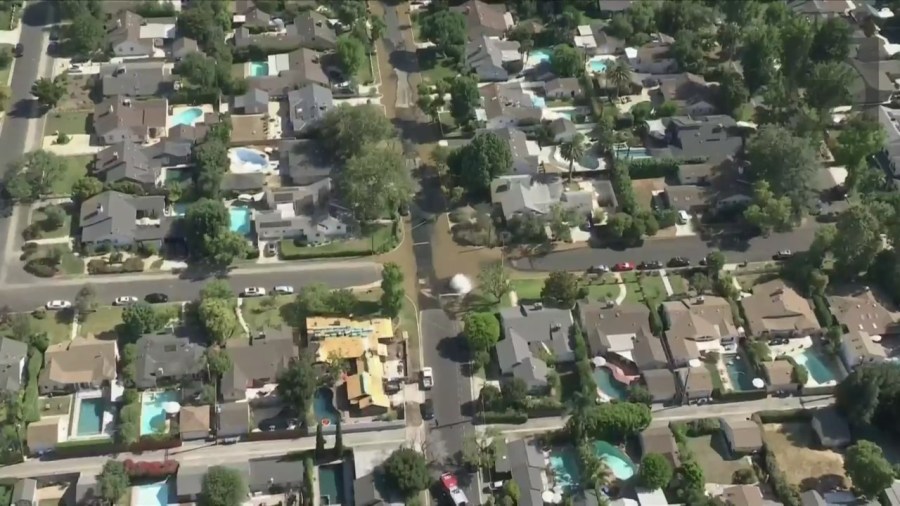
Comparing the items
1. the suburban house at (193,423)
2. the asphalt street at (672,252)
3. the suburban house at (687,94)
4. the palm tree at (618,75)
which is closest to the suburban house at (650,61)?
the suburban house at (687,94)

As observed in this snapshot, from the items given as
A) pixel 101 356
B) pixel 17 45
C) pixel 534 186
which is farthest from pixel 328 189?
pixel 17 45

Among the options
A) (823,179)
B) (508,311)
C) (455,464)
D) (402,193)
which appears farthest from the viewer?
(823,179)

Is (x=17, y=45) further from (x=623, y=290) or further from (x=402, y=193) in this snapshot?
(x=623, y=290)

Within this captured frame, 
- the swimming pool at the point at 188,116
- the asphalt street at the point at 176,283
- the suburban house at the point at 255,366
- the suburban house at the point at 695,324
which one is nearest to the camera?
the suburban house at the point at 255,366

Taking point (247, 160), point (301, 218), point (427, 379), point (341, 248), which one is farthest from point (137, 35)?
point (427, 379)

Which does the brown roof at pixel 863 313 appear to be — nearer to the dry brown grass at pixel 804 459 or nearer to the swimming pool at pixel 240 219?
the dry brown grass at pixel 804 459

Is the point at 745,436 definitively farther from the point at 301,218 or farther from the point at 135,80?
the point at 135,80
